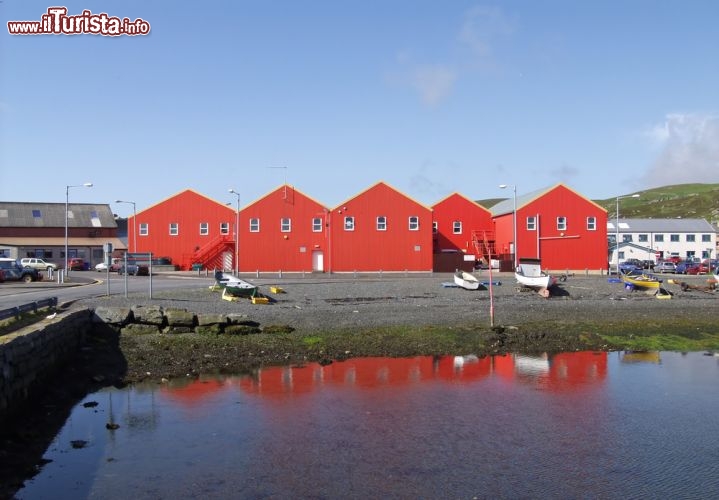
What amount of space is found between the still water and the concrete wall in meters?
1.19

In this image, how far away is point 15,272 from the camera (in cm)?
4653

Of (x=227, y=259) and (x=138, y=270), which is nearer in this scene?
(x=138, y=270)

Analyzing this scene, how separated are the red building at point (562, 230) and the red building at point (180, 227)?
28287mm

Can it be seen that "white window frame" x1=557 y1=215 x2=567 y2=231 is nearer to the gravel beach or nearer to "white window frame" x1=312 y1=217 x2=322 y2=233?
the gravel beach

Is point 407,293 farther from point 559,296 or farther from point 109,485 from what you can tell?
point 109,485

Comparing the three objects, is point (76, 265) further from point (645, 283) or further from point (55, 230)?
point (645, 283)

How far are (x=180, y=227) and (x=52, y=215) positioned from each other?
79.8 ft

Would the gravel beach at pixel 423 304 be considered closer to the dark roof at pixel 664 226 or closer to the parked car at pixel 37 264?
the parked car at pixel 37 264

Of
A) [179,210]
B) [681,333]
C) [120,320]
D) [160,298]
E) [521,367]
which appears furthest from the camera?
[179,210]

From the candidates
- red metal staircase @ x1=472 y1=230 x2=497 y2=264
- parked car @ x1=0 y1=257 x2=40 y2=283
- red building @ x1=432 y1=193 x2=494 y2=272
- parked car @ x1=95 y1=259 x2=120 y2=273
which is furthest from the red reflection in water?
parked car @ x1=95 y1=259 x2=120 y2=273

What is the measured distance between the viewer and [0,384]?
12062mm

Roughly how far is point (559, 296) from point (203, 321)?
21.3 meters

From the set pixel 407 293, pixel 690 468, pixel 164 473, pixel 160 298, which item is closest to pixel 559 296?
pixel 407 293

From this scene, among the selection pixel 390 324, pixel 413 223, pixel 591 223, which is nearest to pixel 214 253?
pixel 413 223
